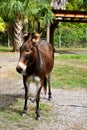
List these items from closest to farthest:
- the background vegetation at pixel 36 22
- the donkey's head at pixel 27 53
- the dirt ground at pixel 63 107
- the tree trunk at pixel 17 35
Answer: the donkey's head at pixel 27 53 < the dirt ground at pixel 63 107 < the background vegetation at pixel 36 22 < the tree trunk at pixel 17 35

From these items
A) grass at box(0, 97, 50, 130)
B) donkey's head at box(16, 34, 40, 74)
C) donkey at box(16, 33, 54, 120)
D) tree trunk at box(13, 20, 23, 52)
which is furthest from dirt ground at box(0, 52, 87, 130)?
tree trunk at box(13, 20, 23, 52)

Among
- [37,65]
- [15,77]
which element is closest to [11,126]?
[37,65]

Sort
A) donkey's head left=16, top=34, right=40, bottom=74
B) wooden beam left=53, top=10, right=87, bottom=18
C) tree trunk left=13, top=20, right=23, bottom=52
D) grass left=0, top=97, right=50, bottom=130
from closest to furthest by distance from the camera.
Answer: donkey's head left=16, top=34, right=40, bottom=74 → grass left=0, top=97, right=50, bottom=130 → wooden beam left=53, top=10, right=87, bottom=18 → tree trunk left=13, top=20, right=23, bottom=52

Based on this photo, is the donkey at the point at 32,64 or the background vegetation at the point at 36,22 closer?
the donkey at the point at 32,64

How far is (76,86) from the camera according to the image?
31.2 ft

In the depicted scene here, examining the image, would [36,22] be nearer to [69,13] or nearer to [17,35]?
[69,13]

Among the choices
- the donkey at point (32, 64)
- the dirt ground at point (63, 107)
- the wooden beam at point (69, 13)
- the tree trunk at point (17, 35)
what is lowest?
the tree trunk at point (17, 35)

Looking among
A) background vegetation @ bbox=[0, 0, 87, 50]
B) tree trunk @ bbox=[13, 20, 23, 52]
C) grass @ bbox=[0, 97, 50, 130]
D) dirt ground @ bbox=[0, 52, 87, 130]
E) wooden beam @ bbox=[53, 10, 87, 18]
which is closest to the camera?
grass @ bbox=[0, 97, 50, 130]

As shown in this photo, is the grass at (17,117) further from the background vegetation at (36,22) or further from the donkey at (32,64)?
the background vegetation at (36,22)

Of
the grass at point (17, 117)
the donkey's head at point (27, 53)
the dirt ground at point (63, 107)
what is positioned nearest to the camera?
the donkey's head at point (27, 53)

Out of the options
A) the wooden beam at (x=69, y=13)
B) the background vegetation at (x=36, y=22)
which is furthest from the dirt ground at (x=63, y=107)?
the wooden beam at (x=69, y=13)

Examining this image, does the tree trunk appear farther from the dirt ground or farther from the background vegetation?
the dirt ground

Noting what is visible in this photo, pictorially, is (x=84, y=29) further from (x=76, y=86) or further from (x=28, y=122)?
(x=28, y=122)

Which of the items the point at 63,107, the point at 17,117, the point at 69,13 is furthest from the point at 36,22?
the point at 17,117
